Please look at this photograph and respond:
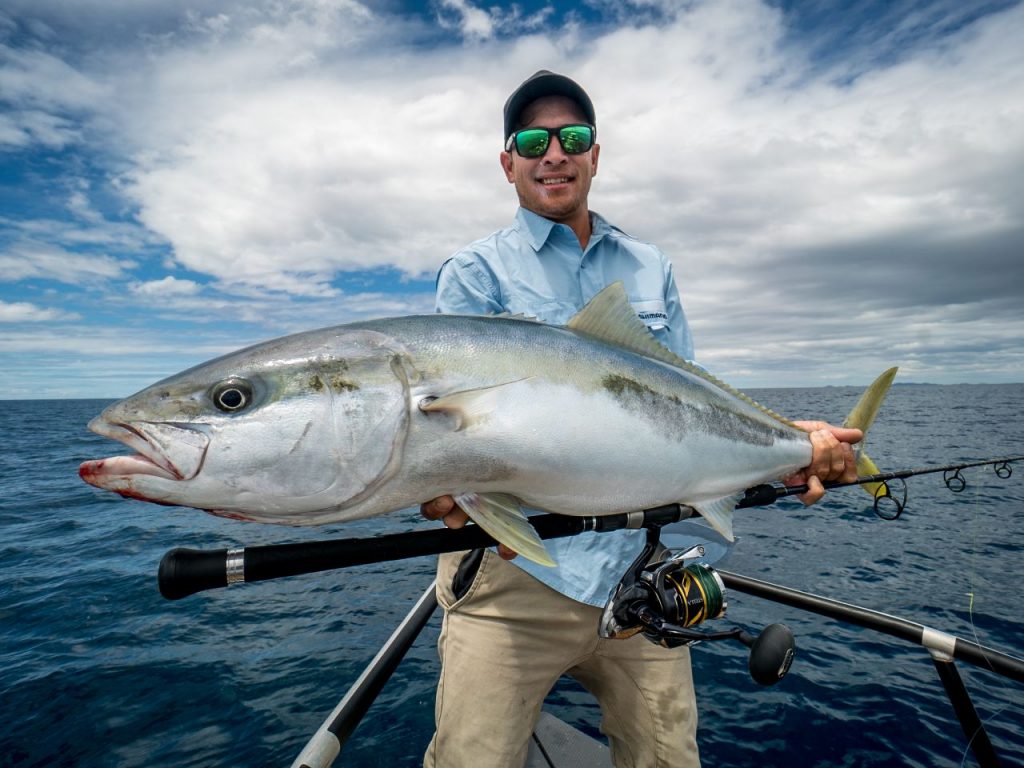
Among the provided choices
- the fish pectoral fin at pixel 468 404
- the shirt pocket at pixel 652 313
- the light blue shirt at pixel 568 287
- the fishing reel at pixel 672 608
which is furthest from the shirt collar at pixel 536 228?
the fishing reel at pixel 672 608

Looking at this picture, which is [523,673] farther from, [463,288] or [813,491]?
[463,288]

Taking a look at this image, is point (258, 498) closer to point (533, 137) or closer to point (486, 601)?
point (486, 601)

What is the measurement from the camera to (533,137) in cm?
348

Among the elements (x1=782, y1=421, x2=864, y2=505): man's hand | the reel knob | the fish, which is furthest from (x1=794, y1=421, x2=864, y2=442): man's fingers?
the reel knob

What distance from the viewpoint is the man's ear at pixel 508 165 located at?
374 centimetres

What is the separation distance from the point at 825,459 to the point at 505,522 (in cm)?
210

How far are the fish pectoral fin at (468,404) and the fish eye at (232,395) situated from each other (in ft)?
2.02

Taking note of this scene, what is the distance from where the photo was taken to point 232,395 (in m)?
2.00

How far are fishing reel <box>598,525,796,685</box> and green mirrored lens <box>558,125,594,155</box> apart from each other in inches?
89.5

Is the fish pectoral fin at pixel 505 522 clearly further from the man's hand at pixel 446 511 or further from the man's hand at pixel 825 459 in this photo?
the man's hand at pixel 825 459

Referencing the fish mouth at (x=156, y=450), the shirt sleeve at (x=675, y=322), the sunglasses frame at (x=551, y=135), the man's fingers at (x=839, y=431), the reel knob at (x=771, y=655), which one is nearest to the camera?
the fish mouth at (x=156, y=450)

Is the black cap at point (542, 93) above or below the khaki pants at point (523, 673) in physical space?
above

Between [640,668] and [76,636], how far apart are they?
8306 mm

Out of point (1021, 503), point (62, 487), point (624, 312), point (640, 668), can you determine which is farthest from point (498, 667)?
point (62, 487)
